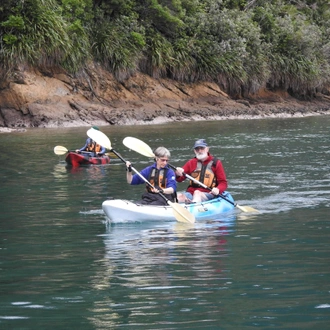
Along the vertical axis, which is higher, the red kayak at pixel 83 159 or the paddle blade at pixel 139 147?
the paddle blade at pixel 139 147

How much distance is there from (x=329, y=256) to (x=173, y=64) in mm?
30862

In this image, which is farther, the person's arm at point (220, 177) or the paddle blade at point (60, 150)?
the paddle blade at point (60, 150)

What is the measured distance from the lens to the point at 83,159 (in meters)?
20.8

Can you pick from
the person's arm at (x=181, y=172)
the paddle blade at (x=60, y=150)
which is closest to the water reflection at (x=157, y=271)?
the person's arm at (x=181, y=172)

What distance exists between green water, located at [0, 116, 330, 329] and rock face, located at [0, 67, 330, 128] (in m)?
15.0

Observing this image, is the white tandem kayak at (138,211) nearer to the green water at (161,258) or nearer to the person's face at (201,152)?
the green water at (161,258)

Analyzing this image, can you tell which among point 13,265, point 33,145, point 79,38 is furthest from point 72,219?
point 79,38

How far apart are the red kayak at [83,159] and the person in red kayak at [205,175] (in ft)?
24.9

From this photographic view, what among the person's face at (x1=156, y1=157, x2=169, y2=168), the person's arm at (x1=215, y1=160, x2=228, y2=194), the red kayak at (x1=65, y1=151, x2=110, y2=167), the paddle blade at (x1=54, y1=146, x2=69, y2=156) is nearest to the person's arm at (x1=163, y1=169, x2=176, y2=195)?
the person's face at (x1=156, y1=157, x2=169, y2=168)

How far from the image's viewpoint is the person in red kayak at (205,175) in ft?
43.0

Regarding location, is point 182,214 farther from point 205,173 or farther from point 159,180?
point 205,173

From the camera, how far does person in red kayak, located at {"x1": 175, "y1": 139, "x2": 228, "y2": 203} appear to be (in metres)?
13.1

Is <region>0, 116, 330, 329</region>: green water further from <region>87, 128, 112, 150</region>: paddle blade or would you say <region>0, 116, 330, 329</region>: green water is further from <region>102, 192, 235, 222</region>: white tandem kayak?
<region>87, 128, 112, 150</region>: paddle blade

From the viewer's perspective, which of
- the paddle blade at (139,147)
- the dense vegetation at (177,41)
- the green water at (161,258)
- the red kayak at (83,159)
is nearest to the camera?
the green water at (161,258)
